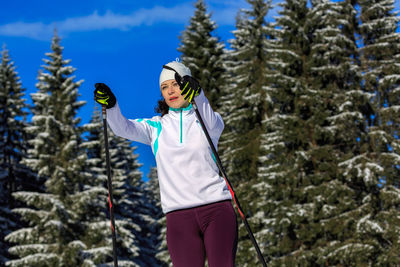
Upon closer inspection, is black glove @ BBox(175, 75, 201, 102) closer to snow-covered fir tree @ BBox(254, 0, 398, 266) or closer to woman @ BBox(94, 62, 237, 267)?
woman @ BBox(94, 62, 237, 267)

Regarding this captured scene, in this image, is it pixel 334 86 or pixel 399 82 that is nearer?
pixel 399 82

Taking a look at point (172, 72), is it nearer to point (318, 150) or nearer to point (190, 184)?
point (190, 184)

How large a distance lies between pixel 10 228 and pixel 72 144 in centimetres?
767

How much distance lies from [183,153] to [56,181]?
21426mm

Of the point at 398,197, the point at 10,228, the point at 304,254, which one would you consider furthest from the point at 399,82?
the point at 10,228

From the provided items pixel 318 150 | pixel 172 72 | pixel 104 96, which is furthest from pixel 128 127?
pixel 318 150

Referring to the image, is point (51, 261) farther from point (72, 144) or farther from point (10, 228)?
point (10, 228)

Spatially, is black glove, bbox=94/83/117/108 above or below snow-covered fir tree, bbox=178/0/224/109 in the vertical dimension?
below

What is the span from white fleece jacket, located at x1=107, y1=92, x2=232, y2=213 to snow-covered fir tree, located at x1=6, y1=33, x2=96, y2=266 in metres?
19.5

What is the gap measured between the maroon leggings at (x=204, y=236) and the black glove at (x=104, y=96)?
0.87 meters

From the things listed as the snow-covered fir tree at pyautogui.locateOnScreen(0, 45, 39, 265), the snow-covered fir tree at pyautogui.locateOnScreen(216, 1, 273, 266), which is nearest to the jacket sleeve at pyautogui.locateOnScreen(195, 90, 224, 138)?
the snow-covered fir tree at pyautogui.locateOnScreen(216, 1, 273, 266)

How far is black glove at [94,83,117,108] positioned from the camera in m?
3.23

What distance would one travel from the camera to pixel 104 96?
10.6ft

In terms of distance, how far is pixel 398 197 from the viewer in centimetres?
1688
